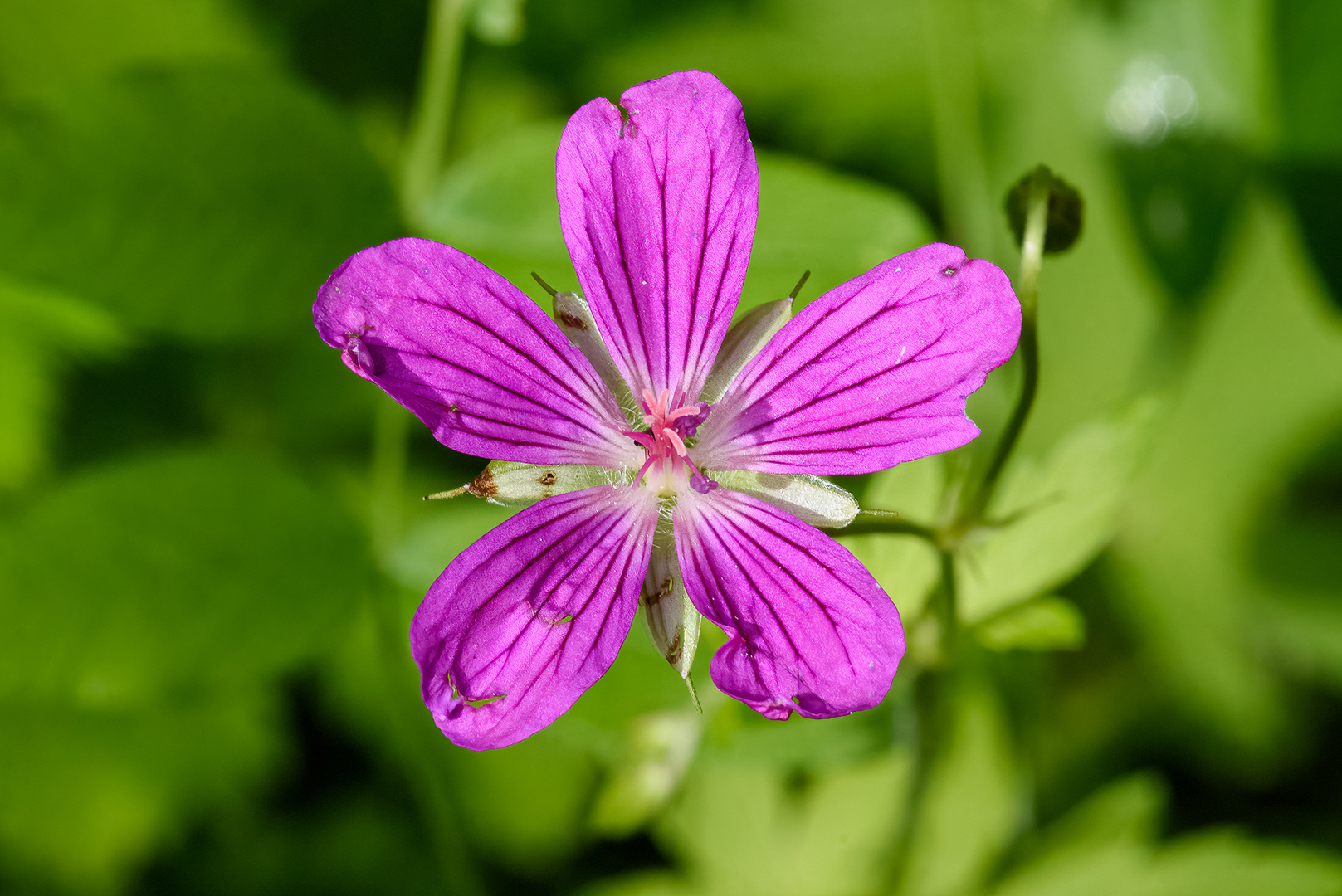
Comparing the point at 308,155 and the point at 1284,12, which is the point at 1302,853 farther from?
the point at 308,155

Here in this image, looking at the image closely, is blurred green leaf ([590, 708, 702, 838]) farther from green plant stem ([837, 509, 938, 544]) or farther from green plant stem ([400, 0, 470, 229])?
green plant stem ([400, 0, 470, 229])

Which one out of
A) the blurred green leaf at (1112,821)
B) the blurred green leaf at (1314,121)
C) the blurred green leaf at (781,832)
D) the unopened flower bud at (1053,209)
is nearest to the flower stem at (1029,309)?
the unopened flower bud at (1053,209)

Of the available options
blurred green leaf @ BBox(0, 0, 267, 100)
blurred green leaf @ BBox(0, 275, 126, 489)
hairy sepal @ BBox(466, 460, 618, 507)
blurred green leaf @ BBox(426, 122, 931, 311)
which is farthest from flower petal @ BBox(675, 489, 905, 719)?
blurred green leaf @ BBox(0, 0, 267, 100)

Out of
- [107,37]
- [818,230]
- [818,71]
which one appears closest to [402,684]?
[818,230]

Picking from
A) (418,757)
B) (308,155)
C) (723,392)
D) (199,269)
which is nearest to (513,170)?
(308,155)

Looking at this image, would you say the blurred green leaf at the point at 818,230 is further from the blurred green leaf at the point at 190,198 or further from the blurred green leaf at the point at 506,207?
the blurred green leaf at the point at 190,198

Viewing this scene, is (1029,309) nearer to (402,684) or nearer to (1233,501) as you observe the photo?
(402,684)
